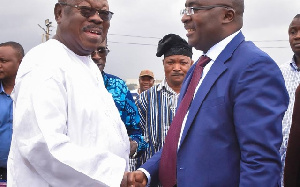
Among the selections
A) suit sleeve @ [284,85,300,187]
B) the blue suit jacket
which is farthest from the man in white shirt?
suit sleeve @ [284,85,300,187]

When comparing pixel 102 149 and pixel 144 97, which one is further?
pixel 144 97

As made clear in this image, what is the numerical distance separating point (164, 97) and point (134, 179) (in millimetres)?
2039

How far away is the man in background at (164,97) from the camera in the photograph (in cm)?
449

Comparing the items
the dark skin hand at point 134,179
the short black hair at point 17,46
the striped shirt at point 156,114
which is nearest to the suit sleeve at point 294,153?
the dark skin hand at point 134,179

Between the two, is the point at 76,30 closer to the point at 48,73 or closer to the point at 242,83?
the point at 48,73

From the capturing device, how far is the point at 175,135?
8.35 feet

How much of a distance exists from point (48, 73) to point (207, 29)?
96cm

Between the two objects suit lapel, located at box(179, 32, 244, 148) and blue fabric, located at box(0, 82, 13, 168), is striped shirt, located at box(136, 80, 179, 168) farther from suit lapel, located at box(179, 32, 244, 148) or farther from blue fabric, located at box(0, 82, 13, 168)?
suit lapel, located at box(179, 32, 244, 148)

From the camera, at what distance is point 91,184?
219cm

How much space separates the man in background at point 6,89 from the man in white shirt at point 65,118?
1876mm

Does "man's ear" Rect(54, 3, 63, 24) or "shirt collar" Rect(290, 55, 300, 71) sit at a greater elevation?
"man's ear" Rect(54, 3, 63, 24)

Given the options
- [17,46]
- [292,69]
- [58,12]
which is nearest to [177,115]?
[58,12]

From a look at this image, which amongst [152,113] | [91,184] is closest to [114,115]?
[91,184]

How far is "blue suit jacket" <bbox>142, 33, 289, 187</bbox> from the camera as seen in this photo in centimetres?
218
